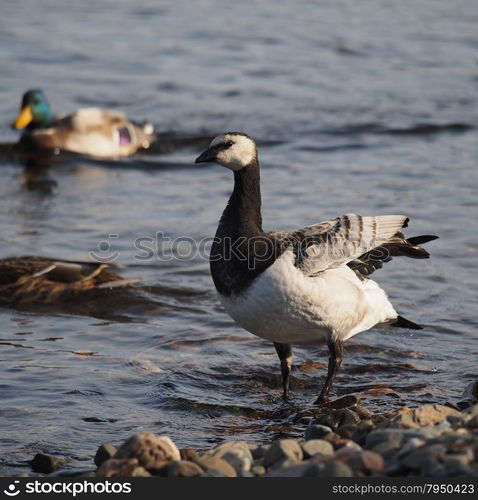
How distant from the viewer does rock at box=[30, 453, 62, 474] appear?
20.4 feet

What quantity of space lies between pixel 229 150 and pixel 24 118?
8.97 m

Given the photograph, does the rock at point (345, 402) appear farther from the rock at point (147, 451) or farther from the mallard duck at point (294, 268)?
the rock at point (147, 451)

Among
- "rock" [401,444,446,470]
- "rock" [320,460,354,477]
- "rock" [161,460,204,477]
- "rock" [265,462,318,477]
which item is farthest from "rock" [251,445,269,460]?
"rock" [401,444,446,470]

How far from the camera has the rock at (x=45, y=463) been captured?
622cm

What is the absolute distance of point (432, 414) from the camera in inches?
251

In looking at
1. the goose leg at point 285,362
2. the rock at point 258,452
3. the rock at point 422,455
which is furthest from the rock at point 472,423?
the goose leg at point 285,362

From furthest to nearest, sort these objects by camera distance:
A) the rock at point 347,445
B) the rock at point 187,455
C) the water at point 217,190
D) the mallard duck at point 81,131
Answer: the mallard duck at point 81,131 < the water at point 217,190 < the rock at point 187,455 < the rock at point 347,445

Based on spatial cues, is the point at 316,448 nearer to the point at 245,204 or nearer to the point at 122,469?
the point at 122,469

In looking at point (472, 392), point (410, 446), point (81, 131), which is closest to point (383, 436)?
point (410, 446)

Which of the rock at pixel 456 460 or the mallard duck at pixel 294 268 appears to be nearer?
the rock at pixel 456 460

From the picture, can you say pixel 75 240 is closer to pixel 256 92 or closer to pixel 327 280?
pixel 327 280
